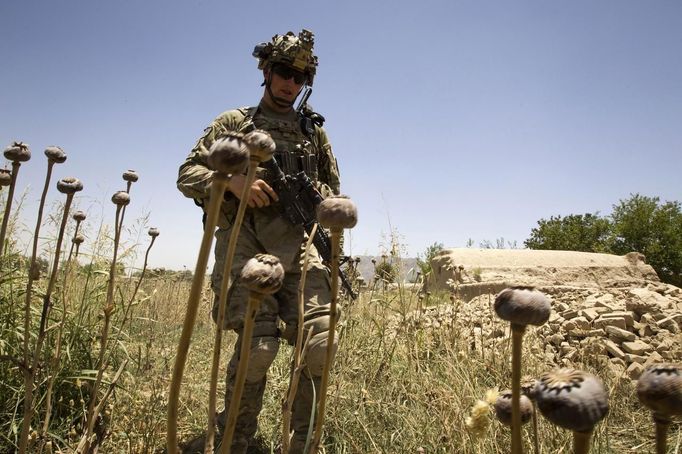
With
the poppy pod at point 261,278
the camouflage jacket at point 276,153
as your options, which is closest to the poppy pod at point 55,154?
the poppy pod at point 261,278

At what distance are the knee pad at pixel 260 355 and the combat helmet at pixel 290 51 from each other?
1.45 metres

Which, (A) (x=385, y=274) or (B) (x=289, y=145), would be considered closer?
(B) (x=289, y=145)

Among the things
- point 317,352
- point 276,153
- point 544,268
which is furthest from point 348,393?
point 544,268

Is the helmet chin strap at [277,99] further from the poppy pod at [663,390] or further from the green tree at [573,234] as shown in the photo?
the green tree at [573,234]

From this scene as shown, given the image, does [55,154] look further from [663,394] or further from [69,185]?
[663,394]

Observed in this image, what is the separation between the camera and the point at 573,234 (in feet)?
67.4

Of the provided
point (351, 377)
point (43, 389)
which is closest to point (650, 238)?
point (351, 377)

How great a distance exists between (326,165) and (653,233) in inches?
789

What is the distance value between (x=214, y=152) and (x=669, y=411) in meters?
0.55

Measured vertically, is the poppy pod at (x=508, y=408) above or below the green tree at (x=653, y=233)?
below

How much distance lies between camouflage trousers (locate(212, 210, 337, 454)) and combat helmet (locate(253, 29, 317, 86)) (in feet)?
2.75

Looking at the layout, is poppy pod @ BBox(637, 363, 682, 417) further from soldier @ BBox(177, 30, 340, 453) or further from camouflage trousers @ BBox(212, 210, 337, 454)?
camouflage trousers @ BBox(212, 210, 337, 454)

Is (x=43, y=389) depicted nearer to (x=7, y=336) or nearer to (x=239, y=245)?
(x=7, y=336)

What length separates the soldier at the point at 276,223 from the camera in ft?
7.04
